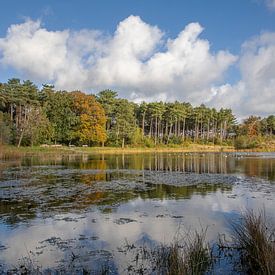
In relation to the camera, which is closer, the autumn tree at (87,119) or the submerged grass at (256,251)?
the submerged grass at (256,251)

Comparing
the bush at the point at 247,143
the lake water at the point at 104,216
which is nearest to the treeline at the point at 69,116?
the bush at the point at 247,143

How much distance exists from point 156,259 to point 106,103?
267 ft

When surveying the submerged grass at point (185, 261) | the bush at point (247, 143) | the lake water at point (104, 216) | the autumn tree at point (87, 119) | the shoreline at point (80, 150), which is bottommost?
the lake water at point (104, 216)

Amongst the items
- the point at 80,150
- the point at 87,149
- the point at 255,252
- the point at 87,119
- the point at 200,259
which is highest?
the point at 87,119

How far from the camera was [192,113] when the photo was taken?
10906 cm

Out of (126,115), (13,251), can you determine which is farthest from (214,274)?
(126,115)

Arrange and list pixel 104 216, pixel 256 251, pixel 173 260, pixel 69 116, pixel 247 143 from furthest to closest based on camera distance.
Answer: pixel 247 143, pixel 69 116, pixel 104 216, pixel 256 251, pixel 173 260

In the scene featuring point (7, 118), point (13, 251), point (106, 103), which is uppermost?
point (106, 103)

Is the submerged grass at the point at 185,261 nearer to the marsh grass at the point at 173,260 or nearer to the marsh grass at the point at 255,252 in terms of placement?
the marsh grass at the point at 173,260

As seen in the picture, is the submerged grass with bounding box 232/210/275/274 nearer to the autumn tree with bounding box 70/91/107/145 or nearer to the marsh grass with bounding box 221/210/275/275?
the marsh grass with bounding box 221/210/275/275

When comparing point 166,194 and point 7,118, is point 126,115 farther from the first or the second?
point 166,194

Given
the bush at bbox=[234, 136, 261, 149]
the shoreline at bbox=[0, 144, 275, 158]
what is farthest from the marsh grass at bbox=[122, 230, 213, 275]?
the bush at bbox=[234, 136, 261, 149]

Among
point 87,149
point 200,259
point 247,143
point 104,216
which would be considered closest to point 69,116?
point 87,149

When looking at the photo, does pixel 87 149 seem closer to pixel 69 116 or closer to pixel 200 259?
pixel 69 116
